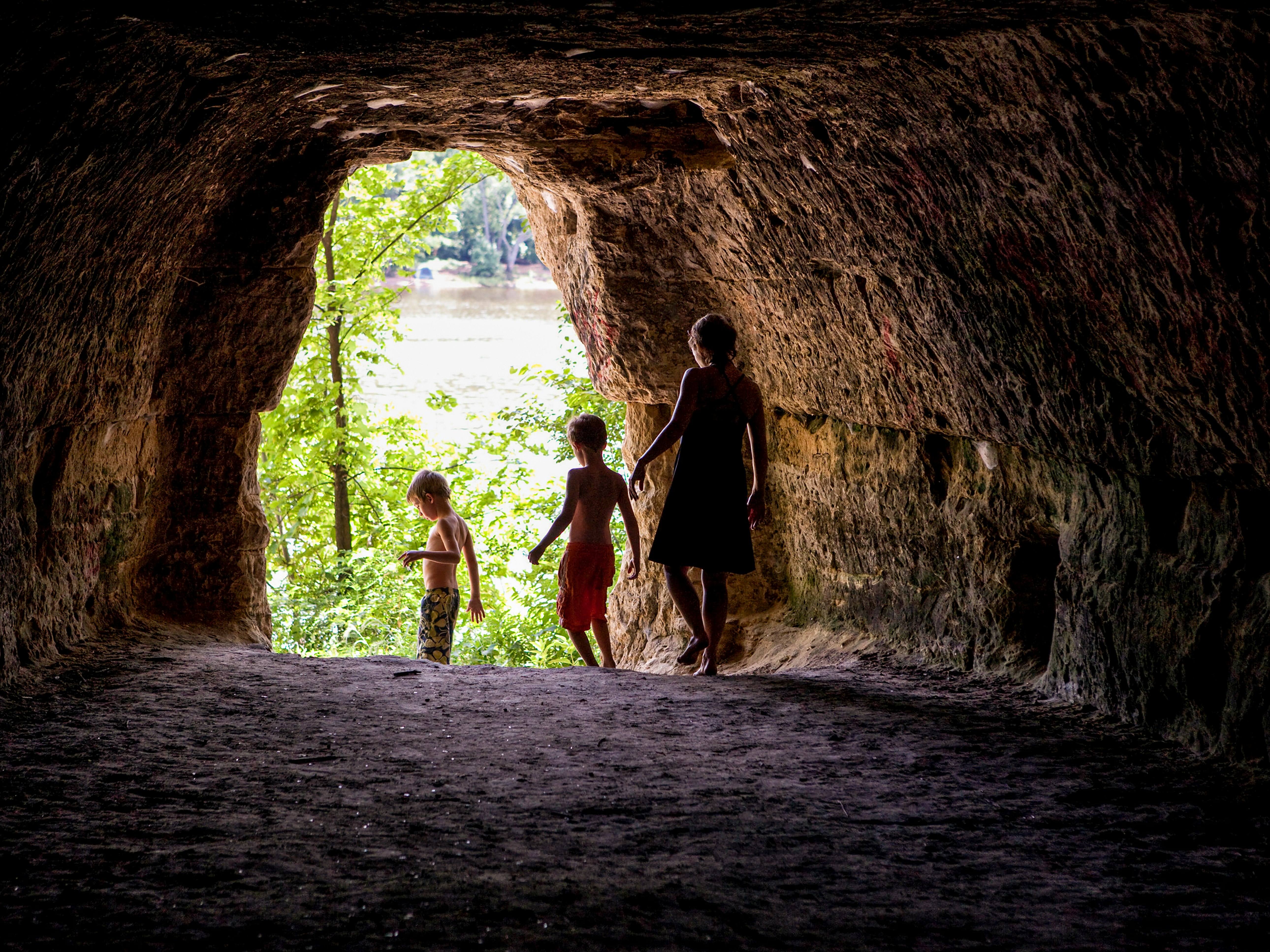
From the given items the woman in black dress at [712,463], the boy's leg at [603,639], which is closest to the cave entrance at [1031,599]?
the woman in black dress at [712,463]

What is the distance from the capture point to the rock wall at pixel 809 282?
274 centimetres

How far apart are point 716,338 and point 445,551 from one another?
2532mm

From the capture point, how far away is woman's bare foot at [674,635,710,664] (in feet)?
17.6

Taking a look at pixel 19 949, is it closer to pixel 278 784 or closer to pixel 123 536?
pixel 278 784

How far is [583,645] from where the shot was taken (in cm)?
627

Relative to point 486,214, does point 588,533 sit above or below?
below

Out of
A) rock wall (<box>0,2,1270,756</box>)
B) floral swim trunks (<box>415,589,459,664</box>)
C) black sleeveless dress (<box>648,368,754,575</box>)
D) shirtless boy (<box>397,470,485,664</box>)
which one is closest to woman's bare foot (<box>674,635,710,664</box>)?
black sleeveless dress (<box>648,368,754,575</box>)

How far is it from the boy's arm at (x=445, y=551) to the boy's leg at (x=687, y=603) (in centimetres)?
173

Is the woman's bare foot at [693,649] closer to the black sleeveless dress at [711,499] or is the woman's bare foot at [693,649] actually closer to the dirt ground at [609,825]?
the black sleeveless dress at [711,499]

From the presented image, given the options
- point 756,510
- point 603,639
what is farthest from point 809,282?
point 603,639

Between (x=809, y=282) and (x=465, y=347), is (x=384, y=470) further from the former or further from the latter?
(x=465, y=347)

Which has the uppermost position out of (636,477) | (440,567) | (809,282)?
(809,282)

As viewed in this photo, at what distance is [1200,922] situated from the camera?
2.25 m

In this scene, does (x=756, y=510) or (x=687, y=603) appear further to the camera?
(x=687, y=603)
